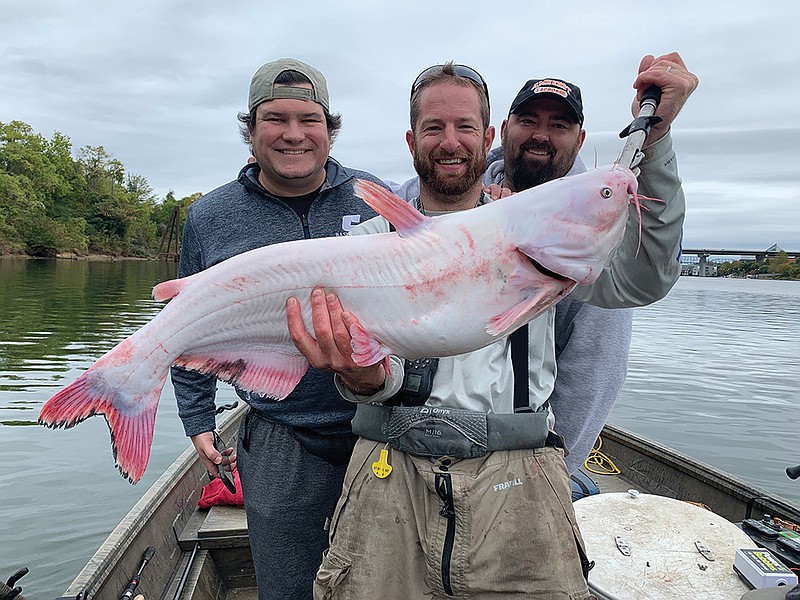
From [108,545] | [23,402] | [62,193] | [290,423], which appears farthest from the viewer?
[62,193]

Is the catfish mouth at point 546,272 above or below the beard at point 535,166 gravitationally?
Answer: below

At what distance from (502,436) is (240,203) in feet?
7.18

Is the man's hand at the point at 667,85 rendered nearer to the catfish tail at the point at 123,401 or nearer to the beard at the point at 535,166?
the beard at the point at 535,166

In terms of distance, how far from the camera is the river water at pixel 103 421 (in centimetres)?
827

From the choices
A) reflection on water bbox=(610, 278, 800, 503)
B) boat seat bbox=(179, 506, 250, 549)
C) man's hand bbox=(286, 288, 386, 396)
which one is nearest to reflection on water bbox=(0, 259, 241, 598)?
boat seat bbox=(179, 506, 250, 549)

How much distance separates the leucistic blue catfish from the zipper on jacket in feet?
1.77

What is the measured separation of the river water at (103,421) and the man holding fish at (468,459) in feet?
20.4

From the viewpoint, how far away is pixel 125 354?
2477 mm

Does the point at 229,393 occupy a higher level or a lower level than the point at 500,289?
lower

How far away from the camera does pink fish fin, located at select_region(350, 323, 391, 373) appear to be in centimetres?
236

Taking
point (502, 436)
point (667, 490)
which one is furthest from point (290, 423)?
point (667, 490)

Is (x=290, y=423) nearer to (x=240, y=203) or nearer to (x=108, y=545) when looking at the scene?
(x=240, y=203)

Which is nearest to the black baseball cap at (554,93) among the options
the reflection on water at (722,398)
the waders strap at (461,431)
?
the waders strap at (461,431)

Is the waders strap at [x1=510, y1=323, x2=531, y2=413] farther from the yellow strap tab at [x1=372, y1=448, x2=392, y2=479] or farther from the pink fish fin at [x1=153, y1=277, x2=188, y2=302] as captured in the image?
the pink fish fin at [x1=153, y1=277, x2=188, y2=302]
